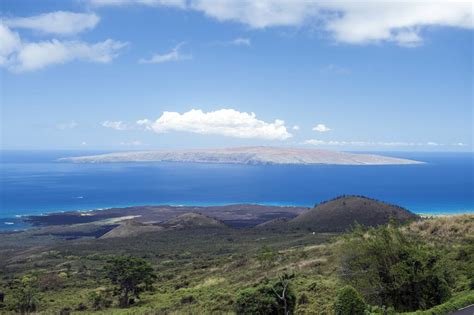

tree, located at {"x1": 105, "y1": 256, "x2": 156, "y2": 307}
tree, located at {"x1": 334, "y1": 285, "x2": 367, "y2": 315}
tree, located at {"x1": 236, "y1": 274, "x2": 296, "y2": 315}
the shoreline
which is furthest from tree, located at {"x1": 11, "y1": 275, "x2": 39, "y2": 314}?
the shoreline

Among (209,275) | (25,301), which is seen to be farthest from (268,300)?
(209,275)

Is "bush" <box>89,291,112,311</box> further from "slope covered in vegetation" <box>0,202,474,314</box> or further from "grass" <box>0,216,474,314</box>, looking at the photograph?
"grass" <box>0,216,474,314</box>

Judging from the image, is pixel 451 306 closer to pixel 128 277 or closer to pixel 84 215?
pixel 128 277

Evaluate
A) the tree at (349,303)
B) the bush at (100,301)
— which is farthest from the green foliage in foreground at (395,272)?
the bush at (100,301)

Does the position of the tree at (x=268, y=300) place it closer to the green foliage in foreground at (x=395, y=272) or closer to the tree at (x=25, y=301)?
the green foliage in foreground at (x=395, y=272)

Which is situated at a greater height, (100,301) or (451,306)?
(451,306)
